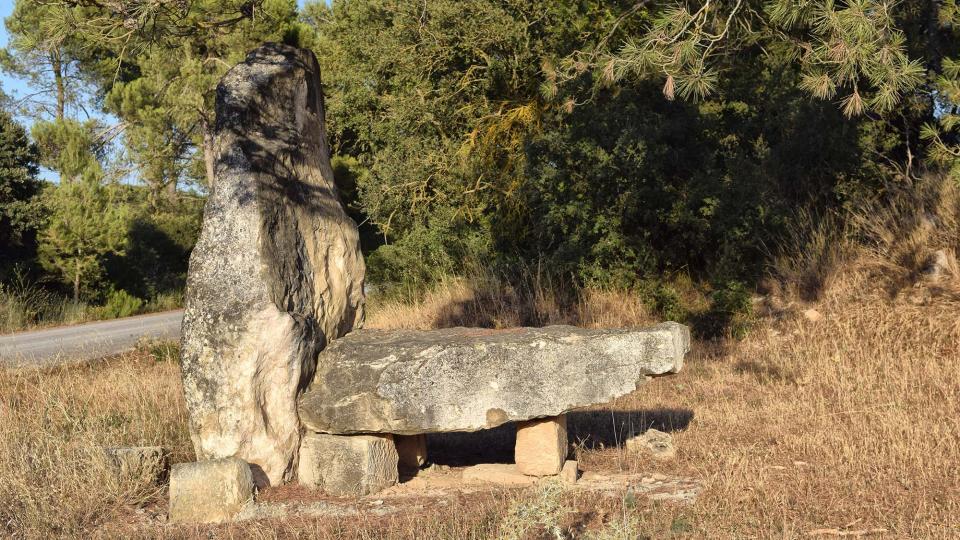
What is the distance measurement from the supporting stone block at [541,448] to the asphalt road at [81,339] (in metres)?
5.89

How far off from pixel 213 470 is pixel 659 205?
27.4 feet

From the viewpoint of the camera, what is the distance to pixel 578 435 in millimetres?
7352

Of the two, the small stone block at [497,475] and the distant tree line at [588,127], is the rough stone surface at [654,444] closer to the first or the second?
the small stone block at [497,475]

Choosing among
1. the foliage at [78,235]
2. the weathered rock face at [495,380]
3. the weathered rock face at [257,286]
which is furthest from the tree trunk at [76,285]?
the weathered rock face at [495,380]

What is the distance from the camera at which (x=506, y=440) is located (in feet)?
24.8

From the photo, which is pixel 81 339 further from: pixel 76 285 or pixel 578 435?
pixel 578 435

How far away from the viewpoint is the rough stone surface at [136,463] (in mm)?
5863

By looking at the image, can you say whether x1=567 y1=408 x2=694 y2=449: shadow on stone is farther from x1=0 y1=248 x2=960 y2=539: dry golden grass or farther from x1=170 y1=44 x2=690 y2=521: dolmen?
x1=170 y1=44 x2=690 y2=521: dolmen

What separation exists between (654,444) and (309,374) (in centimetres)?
257

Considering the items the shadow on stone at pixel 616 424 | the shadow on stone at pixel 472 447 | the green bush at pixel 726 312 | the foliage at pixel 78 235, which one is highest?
the foliage at pixel 78 235

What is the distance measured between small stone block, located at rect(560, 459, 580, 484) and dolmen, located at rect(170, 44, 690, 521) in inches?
3.4

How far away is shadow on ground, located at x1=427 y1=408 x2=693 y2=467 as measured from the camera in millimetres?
7074

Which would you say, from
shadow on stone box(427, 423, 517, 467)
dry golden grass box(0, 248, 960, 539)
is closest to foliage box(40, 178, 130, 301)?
dry golden grass box(0, 248, 960, 539)

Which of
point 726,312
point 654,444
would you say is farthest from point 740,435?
point 726,312
